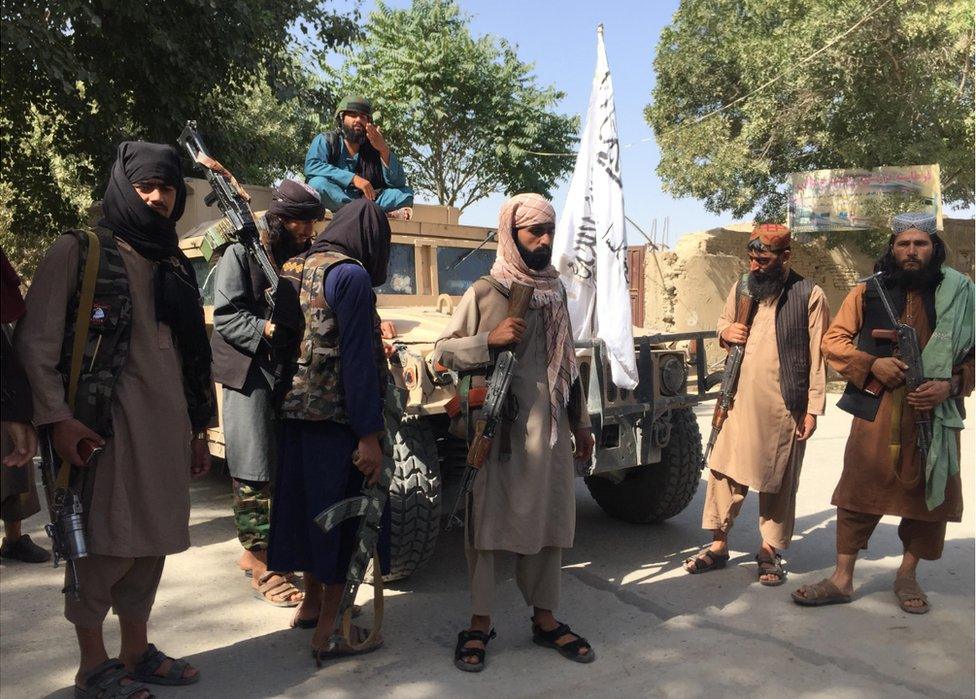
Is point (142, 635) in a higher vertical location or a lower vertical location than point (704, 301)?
lower

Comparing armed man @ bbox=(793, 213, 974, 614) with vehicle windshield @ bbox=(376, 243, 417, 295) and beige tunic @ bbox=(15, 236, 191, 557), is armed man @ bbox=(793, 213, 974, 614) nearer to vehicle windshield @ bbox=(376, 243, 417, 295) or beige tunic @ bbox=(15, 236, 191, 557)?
vehicle windshield @ bbox=(376, 243, 417, 295)

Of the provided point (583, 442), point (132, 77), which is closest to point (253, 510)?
point (583, 442)

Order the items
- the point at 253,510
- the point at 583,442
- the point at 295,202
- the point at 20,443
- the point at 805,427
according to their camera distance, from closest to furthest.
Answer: the point at 20,443
the point at 583,442
the point at 295,202
the point at 253,510
the point at 805,427

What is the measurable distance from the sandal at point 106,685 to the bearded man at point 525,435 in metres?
1.05

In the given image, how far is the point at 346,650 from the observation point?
299cm

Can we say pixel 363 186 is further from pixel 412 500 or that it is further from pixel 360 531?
pixel 360 531

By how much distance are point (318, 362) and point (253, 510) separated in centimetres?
105

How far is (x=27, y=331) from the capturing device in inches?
91.4

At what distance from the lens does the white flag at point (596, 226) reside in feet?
15.1

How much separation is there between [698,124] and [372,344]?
1297 cm

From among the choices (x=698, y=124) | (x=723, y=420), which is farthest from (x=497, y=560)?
(x=698, y=124)

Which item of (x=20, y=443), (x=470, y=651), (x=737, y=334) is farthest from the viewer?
(x=737, y=334)

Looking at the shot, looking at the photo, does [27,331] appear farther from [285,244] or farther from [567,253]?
[567,253]

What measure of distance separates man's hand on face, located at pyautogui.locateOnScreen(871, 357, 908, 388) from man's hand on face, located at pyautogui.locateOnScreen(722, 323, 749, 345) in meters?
0.62
